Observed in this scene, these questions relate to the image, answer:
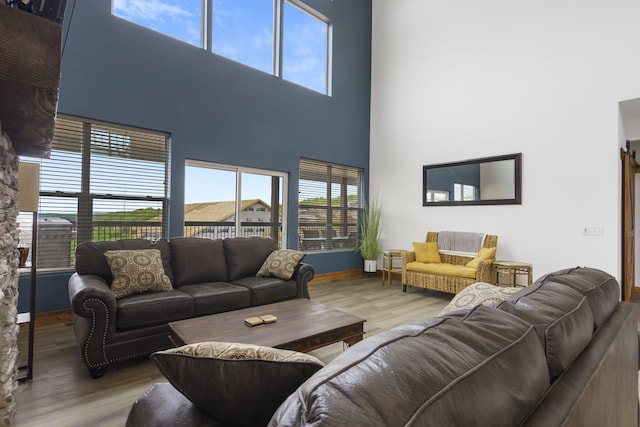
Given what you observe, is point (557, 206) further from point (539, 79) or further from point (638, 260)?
point (638, 260)

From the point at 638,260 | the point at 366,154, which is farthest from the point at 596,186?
the point at 366,154

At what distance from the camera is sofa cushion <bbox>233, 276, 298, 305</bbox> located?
322cm

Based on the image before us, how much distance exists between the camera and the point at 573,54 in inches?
168

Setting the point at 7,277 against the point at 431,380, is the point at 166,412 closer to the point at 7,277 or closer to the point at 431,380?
the point at 431,380

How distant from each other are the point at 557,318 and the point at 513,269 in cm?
389

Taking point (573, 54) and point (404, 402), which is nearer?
point (404, 402)

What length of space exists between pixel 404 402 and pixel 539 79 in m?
5.52

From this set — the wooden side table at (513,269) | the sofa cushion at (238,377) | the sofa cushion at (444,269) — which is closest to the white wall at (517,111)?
the wooden side table at (513,269)

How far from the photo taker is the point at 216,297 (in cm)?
293

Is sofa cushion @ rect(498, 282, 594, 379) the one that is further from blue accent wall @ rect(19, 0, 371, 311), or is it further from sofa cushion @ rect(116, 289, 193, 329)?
blue accent wall @ rect(19, 0, 371, 311)

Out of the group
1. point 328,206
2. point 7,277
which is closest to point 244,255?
point 7,277

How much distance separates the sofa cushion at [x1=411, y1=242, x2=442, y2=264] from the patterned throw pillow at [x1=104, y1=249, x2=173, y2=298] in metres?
3.68

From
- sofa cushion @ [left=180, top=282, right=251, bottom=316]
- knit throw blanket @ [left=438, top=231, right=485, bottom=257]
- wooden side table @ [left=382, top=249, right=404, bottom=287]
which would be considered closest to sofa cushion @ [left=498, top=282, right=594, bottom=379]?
sofa cushion @ [left=180, top=282, right=251, bottom=316]

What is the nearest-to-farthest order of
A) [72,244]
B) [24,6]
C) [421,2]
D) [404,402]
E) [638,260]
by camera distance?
[404,402], [24,6], [72,244], [638,260], [421,2]
